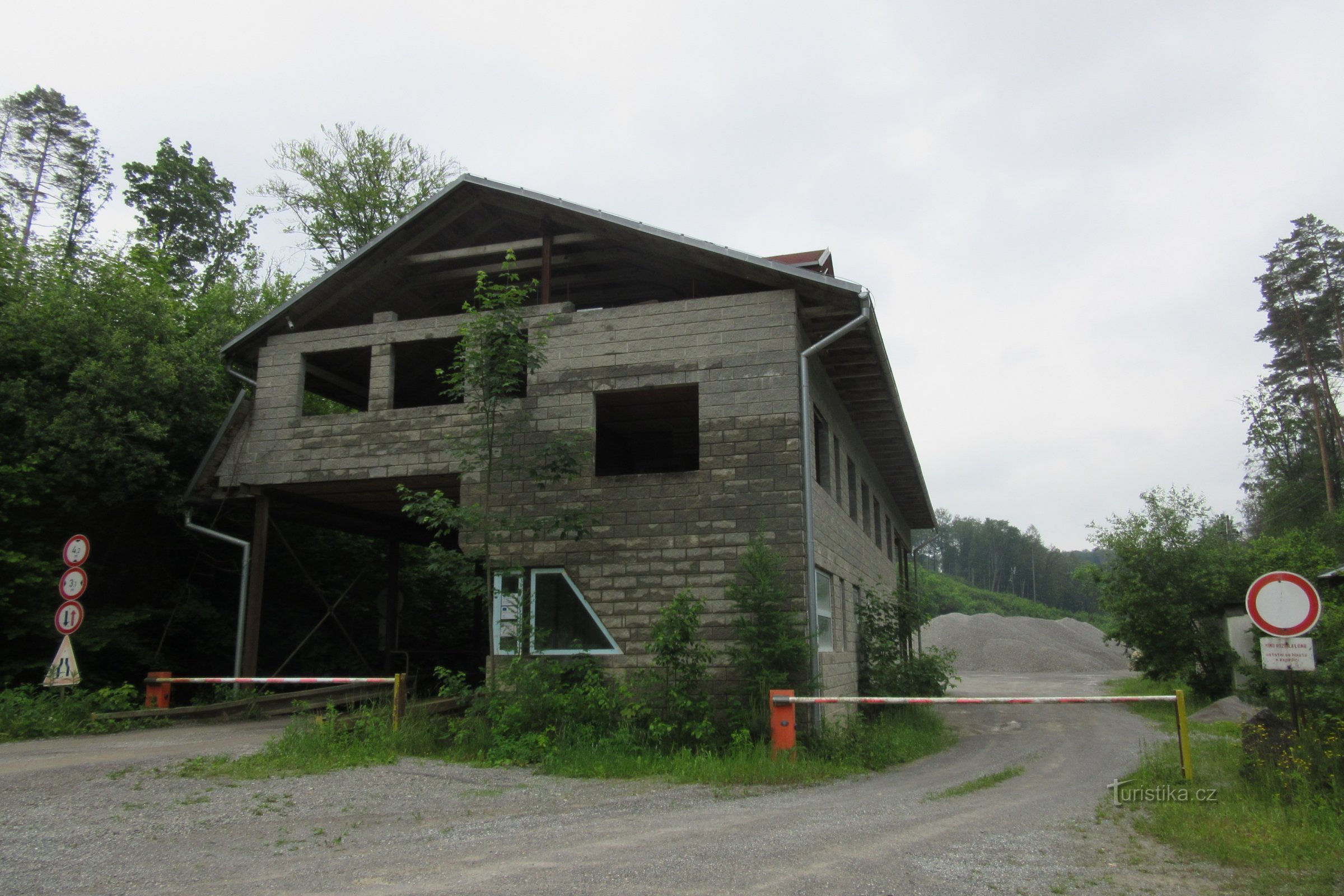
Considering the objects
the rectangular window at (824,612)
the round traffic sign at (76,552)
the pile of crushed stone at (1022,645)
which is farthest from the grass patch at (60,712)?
the pile of crushed stone at (1022,645)

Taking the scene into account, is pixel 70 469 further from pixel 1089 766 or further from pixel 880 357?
pixel 1089 766

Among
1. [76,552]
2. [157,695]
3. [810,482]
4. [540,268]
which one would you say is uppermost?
[540,268]

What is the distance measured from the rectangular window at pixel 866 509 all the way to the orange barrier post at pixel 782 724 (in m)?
8.56

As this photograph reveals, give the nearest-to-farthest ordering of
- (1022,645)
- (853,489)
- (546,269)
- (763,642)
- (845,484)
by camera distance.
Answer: (763,642) < (546,269) < (845,484) < (853,489) < (1022,645)

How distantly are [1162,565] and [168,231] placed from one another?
34.0 m

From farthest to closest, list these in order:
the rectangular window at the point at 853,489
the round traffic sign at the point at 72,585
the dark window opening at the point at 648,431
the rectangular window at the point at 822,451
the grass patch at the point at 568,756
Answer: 1. the rectangular window at the point at 853,489
2. the rectangular window at the point at 822,451
3. the dark window opening at the point at 648,431
4. the round traffic sign at the point at 72,585
5. the grass patch at the point at 568,756

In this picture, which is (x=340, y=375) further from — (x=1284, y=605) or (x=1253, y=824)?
(x=1253, y=824)

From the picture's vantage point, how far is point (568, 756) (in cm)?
971

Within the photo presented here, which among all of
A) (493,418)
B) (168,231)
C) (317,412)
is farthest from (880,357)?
(168,231)

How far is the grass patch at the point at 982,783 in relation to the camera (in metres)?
8.77

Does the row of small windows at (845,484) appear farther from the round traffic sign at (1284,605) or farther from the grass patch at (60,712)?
the grass patch at (60,712)

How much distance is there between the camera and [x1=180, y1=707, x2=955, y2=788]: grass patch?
358 inches

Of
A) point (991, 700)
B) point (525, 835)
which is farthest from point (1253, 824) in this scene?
point (525, 835)

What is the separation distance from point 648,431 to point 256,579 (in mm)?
6624
